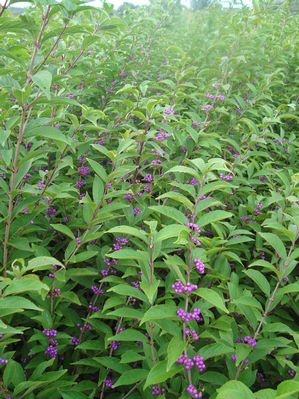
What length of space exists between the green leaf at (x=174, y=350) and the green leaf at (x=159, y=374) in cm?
8

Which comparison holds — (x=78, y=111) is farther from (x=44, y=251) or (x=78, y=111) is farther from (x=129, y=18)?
(x=129, y=18)

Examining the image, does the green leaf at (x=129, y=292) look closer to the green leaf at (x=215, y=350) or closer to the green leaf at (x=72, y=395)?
the green leaf at (x=215, y=350)

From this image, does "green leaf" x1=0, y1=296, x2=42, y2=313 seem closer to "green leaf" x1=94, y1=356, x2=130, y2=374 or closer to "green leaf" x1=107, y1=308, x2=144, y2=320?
"green leaf" x1=107, y1=308, x2=144, y2=320

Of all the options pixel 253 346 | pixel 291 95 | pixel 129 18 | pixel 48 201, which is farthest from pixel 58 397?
pixel 129 18

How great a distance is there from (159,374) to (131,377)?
0.23 metres

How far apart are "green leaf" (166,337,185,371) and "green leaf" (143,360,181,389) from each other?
8 centimetres

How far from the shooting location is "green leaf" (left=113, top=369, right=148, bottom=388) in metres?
1.57

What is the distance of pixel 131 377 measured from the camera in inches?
62.2

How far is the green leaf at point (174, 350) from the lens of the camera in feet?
4.41

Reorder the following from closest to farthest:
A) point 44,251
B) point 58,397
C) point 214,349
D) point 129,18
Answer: point 214,349, point 58,397, point 44,251, point 129,18

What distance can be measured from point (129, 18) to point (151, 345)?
5228 millimetres

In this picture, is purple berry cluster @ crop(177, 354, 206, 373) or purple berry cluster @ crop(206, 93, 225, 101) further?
purple berry cluster @ crop(206, 93, 225, 101)

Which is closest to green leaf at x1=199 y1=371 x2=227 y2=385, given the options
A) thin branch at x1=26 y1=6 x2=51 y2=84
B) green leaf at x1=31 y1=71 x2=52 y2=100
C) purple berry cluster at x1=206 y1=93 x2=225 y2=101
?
green leaf at x1=31 y1=71 x2=52 y2=100

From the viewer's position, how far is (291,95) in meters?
4.54
